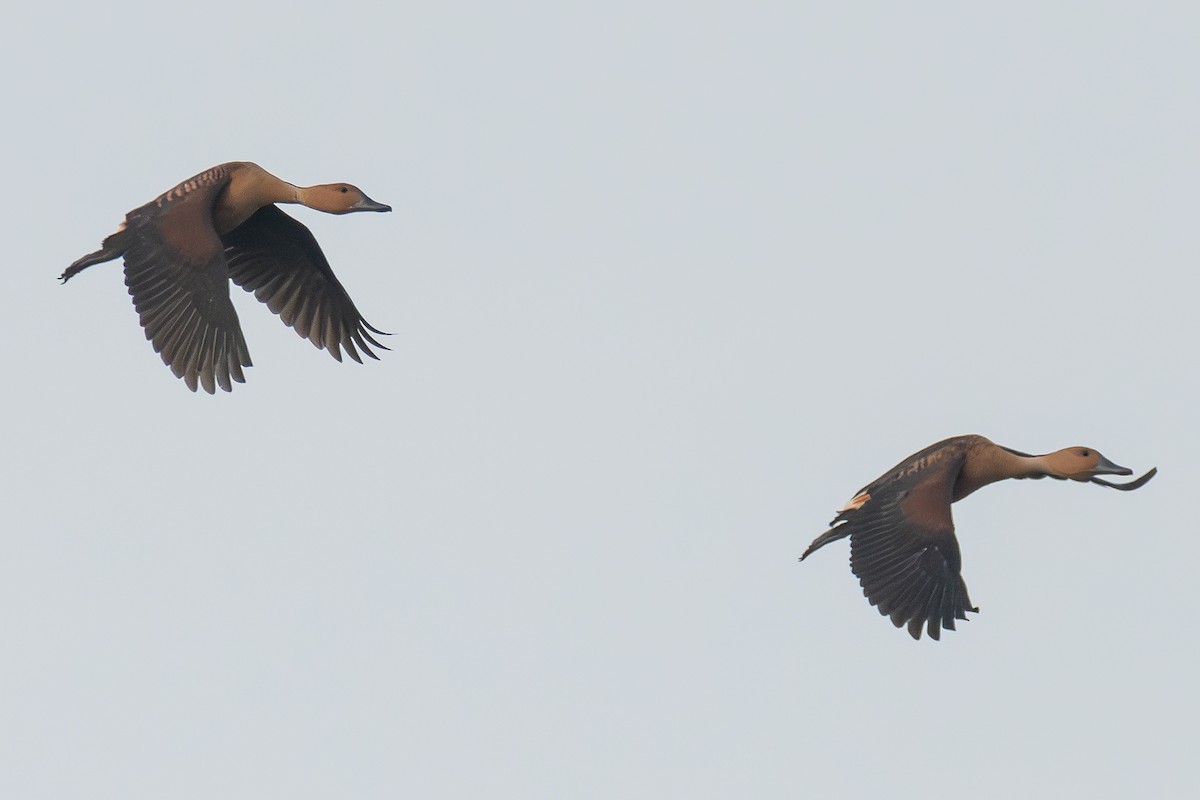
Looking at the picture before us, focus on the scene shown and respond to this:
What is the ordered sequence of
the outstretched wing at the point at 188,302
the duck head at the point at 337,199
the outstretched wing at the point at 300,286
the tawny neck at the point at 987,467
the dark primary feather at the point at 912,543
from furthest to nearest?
the outstretched wing at the point at 300,286
the duck head at the point at 337,199
the tawny neck at the point at 987,467
the outstretched wing at the point at 188,302
the dark primary feather at the point at 912,543

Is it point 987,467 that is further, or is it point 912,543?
point 987,467

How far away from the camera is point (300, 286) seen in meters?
24.1

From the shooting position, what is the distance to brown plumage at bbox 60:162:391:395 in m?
21.2

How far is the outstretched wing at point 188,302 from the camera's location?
21188 millimetres

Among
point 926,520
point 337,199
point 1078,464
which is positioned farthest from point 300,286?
point 1078,464

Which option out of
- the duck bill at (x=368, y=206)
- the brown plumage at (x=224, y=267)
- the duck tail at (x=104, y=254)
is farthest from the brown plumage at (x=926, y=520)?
the duck tail at (x=104, y=254)

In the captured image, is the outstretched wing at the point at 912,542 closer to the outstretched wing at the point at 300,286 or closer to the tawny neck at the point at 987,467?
the tawny neck at the point at 987,467

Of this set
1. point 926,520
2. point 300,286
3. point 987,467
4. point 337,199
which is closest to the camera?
point 926,520

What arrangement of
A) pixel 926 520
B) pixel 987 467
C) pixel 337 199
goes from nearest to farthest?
pixel 926 520 → pixel 987 467 → pixel 337 199

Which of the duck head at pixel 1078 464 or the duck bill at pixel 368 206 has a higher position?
the duck bill at pixel 368 206

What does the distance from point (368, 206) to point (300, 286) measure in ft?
5.05

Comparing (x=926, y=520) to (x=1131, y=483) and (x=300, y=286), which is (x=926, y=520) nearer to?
(x=1131, y=483)

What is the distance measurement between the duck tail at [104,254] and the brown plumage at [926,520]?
22.0 feet

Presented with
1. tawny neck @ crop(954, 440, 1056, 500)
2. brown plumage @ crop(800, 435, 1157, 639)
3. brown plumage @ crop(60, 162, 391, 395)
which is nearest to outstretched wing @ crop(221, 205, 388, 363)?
brown plumage @ crop(60, 162, 391, 395)
